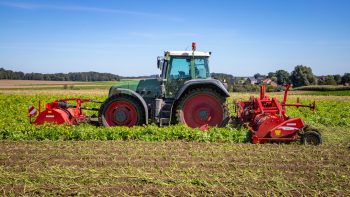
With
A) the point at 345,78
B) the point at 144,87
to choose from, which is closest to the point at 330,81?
the point at 345,78

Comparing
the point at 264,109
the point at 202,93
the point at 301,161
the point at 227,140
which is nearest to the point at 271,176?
the point at 301,161

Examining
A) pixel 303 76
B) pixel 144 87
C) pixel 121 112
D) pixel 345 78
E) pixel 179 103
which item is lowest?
pixel 121 112

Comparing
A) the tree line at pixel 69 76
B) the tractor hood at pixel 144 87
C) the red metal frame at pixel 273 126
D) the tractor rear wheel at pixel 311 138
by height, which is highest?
the tree line at pixel 69 76

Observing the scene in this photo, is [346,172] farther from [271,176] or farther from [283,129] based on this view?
[283,129]

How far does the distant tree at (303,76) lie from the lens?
64.3 metres

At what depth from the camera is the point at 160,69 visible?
391 inches

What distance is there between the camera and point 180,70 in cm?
1006

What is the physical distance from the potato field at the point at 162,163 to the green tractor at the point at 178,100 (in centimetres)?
69

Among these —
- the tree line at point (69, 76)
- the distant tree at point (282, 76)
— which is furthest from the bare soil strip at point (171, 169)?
the tree line at point (69, 76)

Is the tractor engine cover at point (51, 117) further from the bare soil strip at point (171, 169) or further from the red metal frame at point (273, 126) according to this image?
the red metal frame at point (273, 126)

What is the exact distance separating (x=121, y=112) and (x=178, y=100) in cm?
164

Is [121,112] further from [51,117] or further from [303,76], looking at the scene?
[303,76]

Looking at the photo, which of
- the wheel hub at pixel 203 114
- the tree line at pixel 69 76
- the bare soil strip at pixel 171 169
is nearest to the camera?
the bare soil strip at pixel 171 169

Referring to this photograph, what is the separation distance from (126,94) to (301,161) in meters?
5.06
